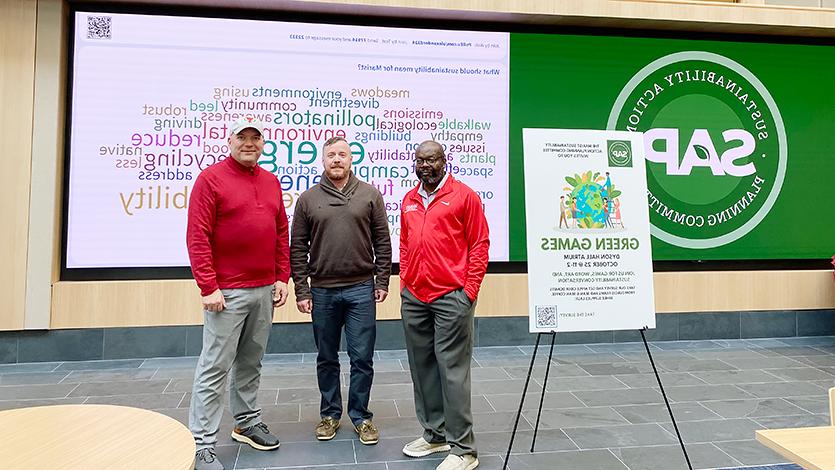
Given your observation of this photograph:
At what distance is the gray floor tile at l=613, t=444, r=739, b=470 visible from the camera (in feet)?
8.93

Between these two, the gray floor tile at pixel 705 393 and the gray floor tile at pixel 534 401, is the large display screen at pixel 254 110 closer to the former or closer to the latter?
the gray floor tile at pixel 534 401

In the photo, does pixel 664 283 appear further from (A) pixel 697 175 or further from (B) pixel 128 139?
(B) pixel 128 139

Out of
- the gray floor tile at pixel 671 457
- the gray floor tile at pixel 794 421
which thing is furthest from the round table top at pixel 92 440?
the gray floor tile at pixel 794 421

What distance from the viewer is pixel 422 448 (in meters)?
2.83

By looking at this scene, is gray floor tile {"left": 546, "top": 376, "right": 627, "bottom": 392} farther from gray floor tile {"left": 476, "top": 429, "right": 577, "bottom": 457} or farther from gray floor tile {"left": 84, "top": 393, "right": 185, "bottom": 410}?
gray floor tile {"left": 84, "top": 393, "right": 185, "bottom": 410}

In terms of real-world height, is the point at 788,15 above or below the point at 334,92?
above

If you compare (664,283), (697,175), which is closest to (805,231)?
(697,175)

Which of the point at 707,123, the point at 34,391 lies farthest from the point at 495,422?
the point at 707,123

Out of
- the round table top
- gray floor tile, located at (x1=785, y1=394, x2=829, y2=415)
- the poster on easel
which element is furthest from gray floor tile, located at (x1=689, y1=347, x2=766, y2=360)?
the round table top

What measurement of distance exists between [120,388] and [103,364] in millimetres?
742

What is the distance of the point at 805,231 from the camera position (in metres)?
5.58

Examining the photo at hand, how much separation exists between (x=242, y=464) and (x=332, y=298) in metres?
0.95

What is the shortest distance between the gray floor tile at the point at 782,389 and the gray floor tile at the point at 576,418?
1.26m

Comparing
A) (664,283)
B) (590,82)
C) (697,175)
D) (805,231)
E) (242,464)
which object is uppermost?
(590,82)
